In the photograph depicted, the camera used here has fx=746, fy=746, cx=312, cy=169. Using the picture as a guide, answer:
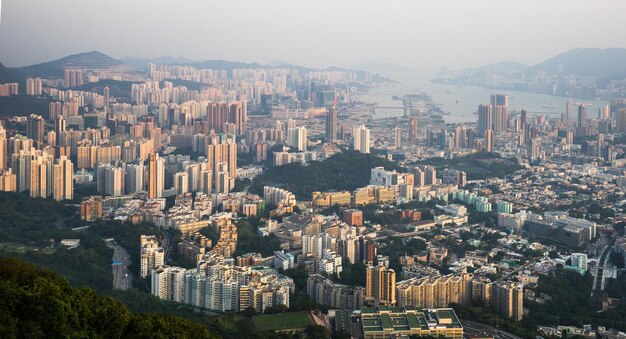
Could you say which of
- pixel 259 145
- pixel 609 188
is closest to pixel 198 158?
pixel 259 145

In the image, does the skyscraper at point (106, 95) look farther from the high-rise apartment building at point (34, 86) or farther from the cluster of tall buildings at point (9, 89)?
the cluster of tall buildings at point (9, 89)

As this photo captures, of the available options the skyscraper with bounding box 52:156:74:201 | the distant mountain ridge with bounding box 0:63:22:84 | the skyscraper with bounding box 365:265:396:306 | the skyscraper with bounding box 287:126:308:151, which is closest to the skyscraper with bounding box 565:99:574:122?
the skyscraper with bounding box 287:126:308:151

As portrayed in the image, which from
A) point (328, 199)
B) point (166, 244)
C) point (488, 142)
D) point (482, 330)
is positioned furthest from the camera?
point (488, 142)

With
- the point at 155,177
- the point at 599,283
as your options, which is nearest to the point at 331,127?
the point at 155,177

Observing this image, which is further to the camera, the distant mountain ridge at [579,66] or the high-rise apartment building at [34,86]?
the distant mountain ridge at [579,66]

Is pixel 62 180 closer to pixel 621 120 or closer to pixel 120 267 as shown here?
pixel 120 267

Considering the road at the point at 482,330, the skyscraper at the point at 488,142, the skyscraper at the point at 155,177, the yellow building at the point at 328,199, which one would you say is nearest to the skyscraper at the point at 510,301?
the road at the point at 482,330
